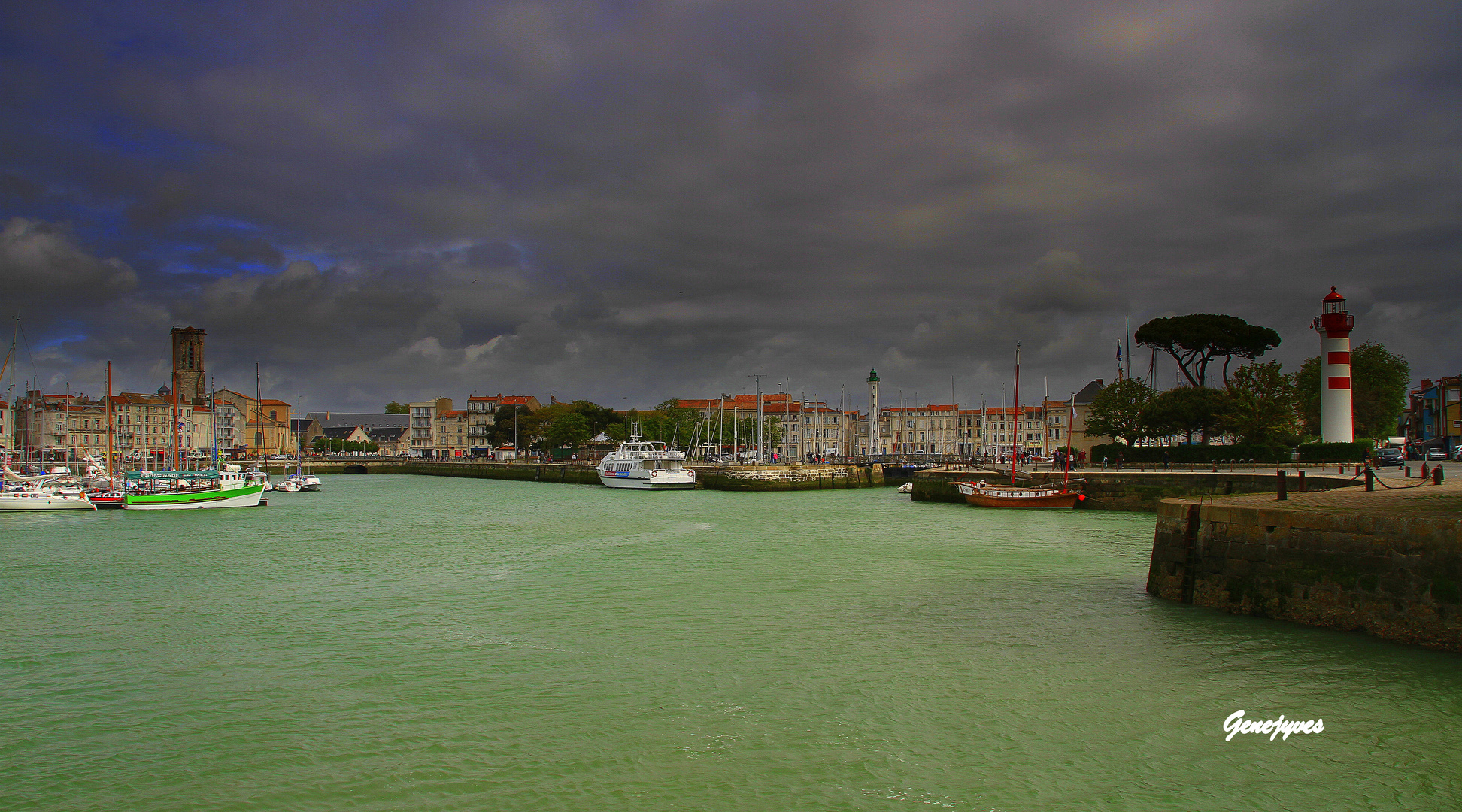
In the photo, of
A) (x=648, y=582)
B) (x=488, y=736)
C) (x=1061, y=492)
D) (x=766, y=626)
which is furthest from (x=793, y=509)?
(x=488, y=736)

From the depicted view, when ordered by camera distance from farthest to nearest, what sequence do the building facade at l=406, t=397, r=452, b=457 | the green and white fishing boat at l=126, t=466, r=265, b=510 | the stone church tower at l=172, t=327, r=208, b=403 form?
the building facade at l=406, t=397, r=452, b=457, the stone church tower at l=172, t=327, r=208, b=403, the green and white fishing boat at l=126, t=466, r=265, b=510

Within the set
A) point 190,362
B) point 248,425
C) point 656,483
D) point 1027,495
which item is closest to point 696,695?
point 1027,495

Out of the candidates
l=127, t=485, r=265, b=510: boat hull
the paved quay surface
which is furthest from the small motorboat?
the paved quay surface

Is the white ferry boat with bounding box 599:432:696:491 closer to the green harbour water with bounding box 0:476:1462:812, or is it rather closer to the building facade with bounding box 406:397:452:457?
the green harbour water with bounding box 0:476:1462:812

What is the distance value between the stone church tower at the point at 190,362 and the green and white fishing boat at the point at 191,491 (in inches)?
4338

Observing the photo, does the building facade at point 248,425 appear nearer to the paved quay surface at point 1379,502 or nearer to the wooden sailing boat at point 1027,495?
the wooden sailing boat at point 1027,495

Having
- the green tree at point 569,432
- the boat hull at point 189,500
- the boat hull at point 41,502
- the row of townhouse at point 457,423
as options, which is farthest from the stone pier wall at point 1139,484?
the row of townhouse at point 457,423

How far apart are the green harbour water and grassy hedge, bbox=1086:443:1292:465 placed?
1100 inches

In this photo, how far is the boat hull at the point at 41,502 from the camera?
4159cm

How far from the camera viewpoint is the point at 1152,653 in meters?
12.7

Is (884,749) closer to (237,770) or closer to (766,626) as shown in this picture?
(766,626)

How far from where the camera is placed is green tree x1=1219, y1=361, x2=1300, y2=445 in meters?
46.1

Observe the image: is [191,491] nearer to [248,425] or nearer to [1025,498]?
[1025,498]

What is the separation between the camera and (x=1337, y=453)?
37.2m
